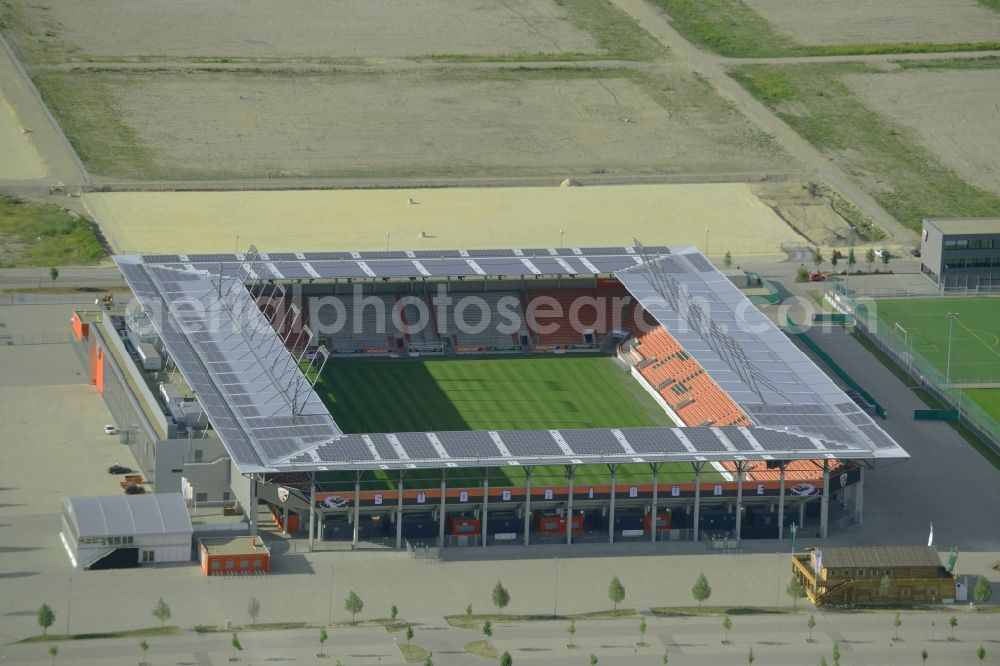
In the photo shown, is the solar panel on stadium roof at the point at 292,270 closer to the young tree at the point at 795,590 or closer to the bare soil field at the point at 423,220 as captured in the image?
the bare soil field at the point at 423,220

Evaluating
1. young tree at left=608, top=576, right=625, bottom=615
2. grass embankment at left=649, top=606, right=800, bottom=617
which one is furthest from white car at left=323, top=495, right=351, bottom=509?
grass embankment at left=649, top=606, right=800, bottom=617

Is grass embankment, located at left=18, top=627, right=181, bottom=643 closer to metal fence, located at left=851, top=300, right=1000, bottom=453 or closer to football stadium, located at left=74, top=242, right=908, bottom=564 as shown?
football stadium, located at left=74, top=242, right=908, bottom=564

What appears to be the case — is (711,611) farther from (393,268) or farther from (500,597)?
(393,268)

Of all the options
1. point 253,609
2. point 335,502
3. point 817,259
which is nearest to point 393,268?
point 335,502

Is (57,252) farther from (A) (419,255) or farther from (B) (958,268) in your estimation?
(B) (958,268)

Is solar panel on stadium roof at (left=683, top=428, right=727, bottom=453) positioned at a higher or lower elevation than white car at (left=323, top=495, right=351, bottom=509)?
higher

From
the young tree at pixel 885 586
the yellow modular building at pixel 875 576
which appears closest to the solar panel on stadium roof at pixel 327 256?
the yellow modular building at pixel 875 576
